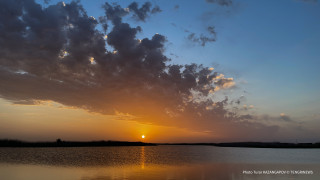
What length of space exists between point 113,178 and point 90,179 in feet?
8.57

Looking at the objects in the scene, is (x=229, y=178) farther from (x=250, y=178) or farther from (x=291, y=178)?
(x=291, y=178)

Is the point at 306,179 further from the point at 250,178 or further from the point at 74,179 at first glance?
the point at 74,179

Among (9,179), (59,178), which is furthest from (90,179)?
(9,179)

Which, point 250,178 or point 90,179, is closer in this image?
point 90,179

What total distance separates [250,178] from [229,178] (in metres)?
2.64

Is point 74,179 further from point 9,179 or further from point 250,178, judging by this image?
point 250,178

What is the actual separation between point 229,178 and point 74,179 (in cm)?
1843

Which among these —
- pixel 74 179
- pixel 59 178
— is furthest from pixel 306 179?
pixel 59 178

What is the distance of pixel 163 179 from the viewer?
27.2 meters

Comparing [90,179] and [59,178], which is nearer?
[90,179]

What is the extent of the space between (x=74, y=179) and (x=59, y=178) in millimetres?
2555

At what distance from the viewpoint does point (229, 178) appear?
94.0 feet

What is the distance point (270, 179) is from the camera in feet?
90.2

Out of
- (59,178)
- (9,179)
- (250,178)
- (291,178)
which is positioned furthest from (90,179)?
(291,178)
